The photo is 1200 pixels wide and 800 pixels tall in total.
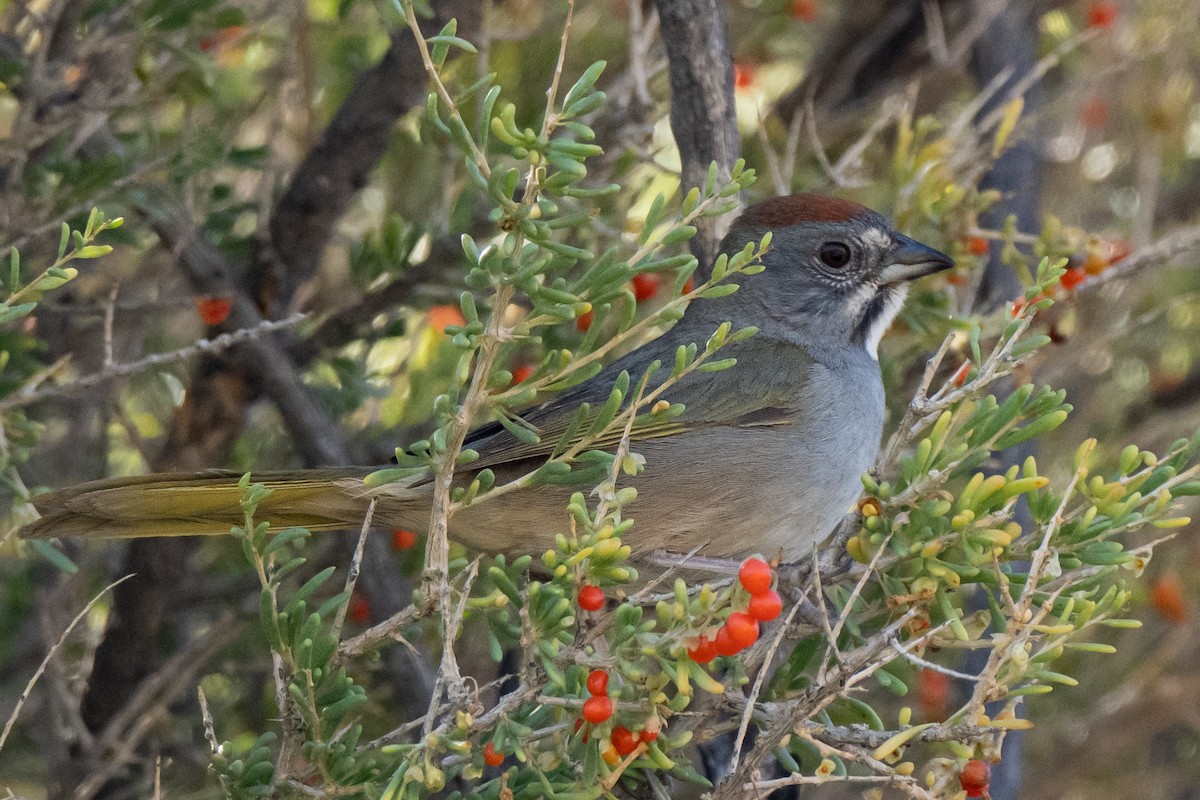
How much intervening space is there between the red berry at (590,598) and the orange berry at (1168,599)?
10.2 ft

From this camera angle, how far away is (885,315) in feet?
13.6

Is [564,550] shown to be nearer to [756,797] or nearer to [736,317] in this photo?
[756,797]

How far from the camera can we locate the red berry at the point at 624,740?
7.70 feet

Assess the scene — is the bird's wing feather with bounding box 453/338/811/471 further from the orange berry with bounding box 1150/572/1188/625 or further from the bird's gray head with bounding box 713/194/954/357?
the orange berry with bounding box 1150/572/1188/625

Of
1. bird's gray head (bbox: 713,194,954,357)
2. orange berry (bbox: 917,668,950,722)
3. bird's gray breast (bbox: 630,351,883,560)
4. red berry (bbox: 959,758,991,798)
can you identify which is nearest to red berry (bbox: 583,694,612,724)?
red berry (bbox: 959,758,991,798)

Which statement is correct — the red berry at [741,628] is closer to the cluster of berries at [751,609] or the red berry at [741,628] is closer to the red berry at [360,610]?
the cluster of berries at [751,609]

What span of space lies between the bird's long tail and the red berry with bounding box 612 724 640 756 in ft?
3.43

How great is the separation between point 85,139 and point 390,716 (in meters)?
2.02

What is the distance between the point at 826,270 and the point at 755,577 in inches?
89.0

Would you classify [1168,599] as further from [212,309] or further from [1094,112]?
[212,309]

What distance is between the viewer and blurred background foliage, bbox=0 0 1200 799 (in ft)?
12.9

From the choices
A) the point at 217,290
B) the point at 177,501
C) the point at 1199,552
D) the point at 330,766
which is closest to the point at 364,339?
the point at 217,290

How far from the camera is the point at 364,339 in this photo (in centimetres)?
456

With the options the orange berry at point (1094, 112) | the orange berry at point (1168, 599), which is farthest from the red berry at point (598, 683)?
the orange berry at point (1094, 112)
